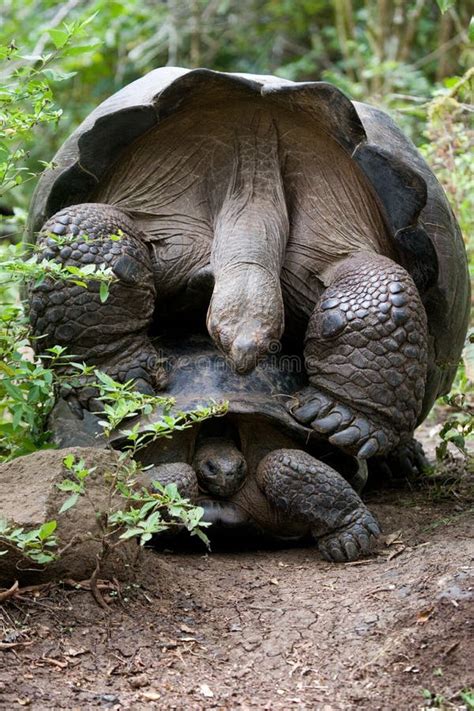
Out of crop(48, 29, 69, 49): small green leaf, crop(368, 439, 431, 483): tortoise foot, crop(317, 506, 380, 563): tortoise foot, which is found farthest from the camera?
crop(368, 439, 431, 483): tortoise foot

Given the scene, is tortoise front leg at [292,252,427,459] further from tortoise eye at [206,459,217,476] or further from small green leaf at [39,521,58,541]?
small green leaf at [39,521,58,541]

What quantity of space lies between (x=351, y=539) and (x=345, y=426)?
406 mm

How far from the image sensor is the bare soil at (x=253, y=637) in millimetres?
2623

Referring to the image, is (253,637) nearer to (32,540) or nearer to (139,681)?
(139,681)

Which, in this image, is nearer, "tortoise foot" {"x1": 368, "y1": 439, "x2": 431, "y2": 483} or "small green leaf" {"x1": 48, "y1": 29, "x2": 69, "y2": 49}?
"small green leaf" {"x1": 48, "y1": 29, "x2": 69, "y2": 49}

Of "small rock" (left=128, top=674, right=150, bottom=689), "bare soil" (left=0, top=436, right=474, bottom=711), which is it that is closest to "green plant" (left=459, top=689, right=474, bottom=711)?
"bare soil" (left=0, top=436, right=474, bottom=711)

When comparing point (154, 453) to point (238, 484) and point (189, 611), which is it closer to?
point (238, 484)

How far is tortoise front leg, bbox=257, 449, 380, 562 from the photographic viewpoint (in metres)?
3.98

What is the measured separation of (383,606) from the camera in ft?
10.5

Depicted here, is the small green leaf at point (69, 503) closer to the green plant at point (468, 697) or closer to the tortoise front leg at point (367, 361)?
the green plant at point (468, 697)

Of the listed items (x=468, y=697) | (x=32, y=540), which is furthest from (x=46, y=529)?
(x=468, y=697)

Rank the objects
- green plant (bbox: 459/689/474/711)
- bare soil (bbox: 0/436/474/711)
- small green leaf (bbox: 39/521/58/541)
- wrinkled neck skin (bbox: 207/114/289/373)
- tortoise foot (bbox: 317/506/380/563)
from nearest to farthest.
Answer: green plant (bbox: 459/689/474/711) → bare soil (bbox: 0/436/474/711) → small green leaf (bbox: 39/521/58/541) → wrinkled neck skin (bbox: 207/114/289/373) → tortoise foot (bbox: 317/506/380/563)

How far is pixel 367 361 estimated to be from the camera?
3963 millimetres

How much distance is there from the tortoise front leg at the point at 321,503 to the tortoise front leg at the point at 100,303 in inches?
24.0
